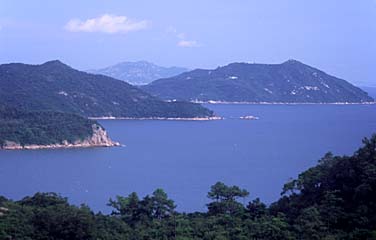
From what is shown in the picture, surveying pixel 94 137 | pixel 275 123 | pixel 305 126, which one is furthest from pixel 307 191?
pixel 275 123

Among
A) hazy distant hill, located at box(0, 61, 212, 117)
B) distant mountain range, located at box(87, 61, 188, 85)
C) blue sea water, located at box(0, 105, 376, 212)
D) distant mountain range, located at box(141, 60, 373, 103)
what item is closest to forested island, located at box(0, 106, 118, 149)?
blue sea water, located at box(0, 105, 376, 212)

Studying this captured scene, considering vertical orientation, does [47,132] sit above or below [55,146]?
above

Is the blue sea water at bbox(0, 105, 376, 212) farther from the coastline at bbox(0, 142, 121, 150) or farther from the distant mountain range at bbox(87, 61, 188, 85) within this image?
the distant mountain range at bbox(87, 61, 188, 85)

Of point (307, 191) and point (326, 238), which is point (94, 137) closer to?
point (307, 191)

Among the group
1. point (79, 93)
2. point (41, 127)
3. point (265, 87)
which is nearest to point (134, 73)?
point (265, 87)

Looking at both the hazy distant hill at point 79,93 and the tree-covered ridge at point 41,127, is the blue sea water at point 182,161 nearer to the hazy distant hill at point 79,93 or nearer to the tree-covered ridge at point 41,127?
the tree-covered ridge at point 41,127

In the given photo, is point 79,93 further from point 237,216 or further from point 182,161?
point 237,216
